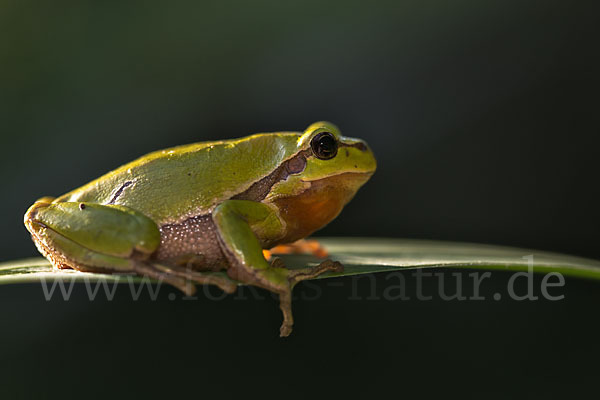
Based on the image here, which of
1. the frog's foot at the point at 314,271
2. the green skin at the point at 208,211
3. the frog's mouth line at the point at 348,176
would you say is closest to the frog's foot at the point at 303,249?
the green skin at the point at 208,211

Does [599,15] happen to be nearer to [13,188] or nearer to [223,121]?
[223,121]

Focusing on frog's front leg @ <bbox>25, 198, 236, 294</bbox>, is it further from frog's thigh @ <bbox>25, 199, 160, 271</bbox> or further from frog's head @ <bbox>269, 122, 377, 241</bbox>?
frog's head @ <bbox>269, 122, 377, 241</bbox>

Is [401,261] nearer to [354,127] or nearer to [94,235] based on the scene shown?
[94,235]

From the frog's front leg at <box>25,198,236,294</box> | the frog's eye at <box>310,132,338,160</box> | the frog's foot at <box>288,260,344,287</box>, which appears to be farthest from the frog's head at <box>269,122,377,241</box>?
the frog's front leg at <box>25,198,236,294</box>

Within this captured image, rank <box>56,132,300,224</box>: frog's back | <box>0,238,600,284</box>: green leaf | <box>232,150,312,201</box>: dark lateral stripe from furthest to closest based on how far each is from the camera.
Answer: <box>232,150,312,201</box>: dark lateral stripe
<box>56,132,300,224</box>: frog's back
<box>0,238,600,284</box>: green leaf

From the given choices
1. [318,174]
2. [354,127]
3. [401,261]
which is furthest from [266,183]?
[354,127]

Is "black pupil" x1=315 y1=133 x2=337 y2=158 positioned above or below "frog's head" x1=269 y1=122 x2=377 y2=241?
above
